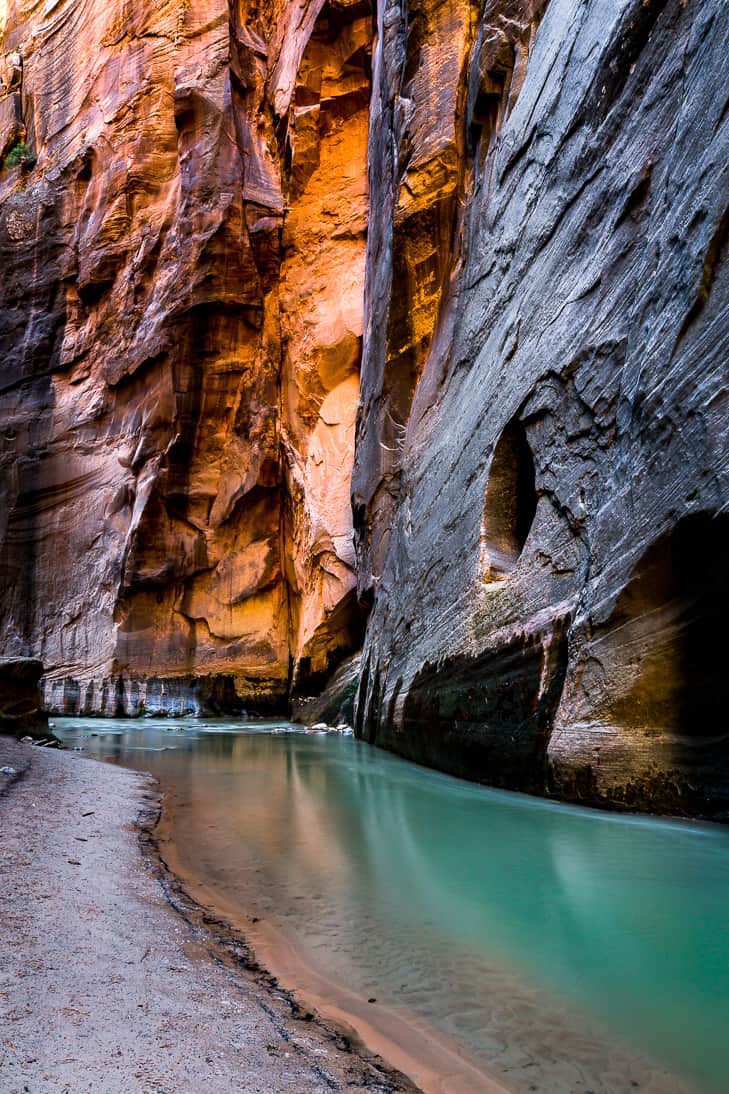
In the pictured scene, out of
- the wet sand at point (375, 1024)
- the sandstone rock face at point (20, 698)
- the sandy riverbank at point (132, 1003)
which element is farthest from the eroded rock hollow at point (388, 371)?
the sandstone rock face at point (20, 698)

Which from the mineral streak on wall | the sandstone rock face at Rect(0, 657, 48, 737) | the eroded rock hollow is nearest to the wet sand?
the eroded rock hollow

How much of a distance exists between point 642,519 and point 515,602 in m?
1.84

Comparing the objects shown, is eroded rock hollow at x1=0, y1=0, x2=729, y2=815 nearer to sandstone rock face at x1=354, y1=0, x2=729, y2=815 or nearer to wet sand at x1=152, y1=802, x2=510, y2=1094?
sandstone rock face at x1=354, y1=0, x2=729, y2=815

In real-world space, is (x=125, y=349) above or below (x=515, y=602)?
above

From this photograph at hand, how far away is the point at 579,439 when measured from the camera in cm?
645

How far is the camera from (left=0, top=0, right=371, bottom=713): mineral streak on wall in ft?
76.1

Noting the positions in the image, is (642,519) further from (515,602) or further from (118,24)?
(118,24)

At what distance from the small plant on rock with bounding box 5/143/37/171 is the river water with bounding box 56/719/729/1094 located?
32.2m

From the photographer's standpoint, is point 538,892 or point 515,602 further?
point 515,602

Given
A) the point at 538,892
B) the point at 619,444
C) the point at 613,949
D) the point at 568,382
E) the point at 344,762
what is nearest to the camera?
the point at 613,949

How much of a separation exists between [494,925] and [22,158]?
3526 centimetres

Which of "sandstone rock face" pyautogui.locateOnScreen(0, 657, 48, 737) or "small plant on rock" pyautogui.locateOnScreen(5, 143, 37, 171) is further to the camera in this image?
"small plant on rock" pyautogui.locateOnScreen(5, 143, 37, 171)

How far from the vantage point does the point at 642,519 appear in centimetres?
527

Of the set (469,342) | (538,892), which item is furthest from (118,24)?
(538,892)
